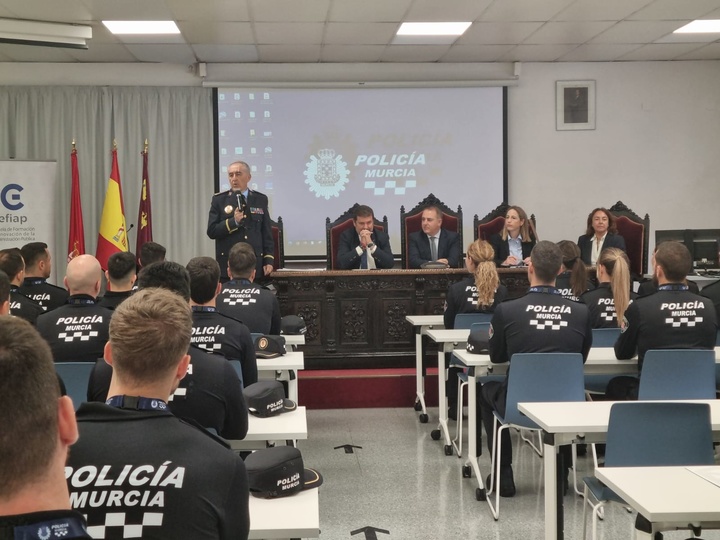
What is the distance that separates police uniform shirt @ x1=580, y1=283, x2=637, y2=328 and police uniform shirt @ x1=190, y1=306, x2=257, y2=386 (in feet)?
8.35

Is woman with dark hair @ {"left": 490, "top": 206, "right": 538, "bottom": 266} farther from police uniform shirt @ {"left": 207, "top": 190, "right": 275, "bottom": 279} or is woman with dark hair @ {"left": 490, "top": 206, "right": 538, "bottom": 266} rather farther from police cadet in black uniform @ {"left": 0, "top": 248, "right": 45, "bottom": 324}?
police cadet in black uniform @ {"left": 0, "top": 248, "right": 45, "bottom": 324}

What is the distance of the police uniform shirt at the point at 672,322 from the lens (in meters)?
3.73

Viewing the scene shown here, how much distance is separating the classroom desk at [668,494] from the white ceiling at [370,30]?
16.4 ft

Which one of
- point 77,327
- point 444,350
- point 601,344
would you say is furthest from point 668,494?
point 444,350

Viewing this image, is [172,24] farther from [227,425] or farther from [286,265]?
[227,425]

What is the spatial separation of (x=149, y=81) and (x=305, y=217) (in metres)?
2.35


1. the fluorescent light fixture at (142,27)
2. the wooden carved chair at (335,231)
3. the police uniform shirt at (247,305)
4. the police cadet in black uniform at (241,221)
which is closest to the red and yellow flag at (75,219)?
the fluorescent light fixture at (142,27)

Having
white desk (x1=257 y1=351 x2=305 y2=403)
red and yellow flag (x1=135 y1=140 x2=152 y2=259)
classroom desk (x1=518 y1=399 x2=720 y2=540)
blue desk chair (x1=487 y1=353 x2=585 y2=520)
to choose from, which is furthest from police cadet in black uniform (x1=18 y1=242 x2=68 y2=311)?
classroom desk (x1=518 y1=399 x2=720 y2=540)

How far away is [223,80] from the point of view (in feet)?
27.0

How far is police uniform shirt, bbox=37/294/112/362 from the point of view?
330 cm

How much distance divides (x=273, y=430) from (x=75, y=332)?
4.34 feet

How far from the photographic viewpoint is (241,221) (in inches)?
239

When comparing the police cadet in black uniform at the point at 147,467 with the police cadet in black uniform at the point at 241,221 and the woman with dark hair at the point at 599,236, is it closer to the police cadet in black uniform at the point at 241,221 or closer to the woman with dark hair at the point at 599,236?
the police cadet in black uniform at the point at 241,221

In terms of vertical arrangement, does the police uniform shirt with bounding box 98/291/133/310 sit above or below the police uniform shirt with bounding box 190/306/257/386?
above
